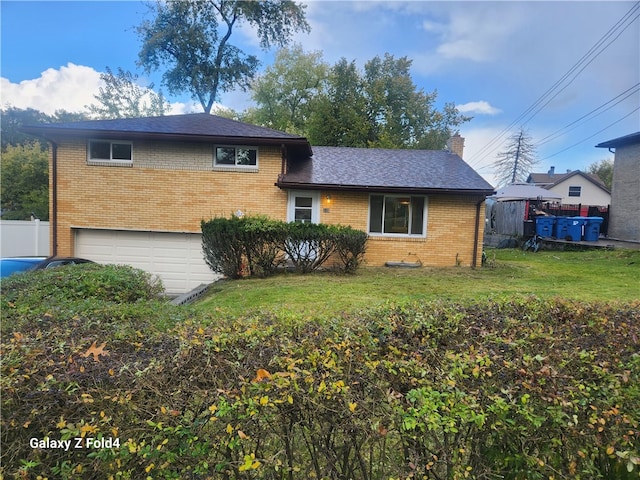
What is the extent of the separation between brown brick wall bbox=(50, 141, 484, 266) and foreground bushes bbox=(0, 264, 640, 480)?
34.2 feet

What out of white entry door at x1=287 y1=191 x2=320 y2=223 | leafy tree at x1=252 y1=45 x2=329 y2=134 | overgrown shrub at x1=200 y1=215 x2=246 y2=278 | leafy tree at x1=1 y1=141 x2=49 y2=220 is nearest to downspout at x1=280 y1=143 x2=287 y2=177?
white entry door at x1=287 y1=191 x2=320 y2=223

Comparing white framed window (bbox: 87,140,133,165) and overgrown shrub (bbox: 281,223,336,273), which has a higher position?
white framed window (bbox: 87,140,133,165)

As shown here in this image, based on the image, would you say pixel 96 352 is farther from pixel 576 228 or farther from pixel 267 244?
pixel 576 228

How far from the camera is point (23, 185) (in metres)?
24.4

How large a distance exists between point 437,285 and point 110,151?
11.8 m

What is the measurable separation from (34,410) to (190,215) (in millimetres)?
11222

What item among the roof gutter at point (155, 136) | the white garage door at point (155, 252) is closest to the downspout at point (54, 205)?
the white garage door at point (155, 252)

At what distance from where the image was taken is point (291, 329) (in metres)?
2.23

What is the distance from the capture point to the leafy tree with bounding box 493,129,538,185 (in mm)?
46625

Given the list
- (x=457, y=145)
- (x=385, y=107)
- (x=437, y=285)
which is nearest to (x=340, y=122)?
(x=385, y=107)

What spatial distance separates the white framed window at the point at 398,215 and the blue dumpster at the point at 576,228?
9147 mm

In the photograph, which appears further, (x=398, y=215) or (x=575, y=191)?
(x=575, y=191)

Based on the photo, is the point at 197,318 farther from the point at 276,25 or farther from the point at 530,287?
the point at 276,25

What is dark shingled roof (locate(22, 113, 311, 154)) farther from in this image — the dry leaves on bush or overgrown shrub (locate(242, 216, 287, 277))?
the dry leaves on bush
